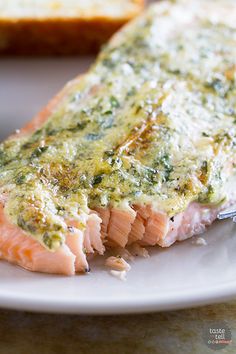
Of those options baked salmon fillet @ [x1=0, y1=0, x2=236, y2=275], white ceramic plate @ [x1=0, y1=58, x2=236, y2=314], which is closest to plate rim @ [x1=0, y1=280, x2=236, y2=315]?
white ceramic plate @ [x1=0, y1=58, x2=236, y2=314]

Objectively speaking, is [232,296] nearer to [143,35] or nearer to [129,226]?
[129,226]

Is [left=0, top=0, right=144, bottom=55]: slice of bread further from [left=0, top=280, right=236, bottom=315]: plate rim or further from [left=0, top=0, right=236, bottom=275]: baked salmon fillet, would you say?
[left=0, top=280, right=236, bottom=315]: plate rim

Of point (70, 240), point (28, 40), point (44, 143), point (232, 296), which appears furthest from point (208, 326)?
point (28, 40)

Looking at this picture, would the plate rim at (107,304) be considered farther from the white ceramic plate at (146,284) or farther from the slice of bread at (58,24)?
the slice of bread at (58,24)

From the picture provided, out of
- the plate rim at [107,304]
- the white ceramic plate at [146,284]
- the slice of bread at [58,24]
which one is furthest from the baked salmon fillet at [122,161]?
the slice of bread at [58,24]

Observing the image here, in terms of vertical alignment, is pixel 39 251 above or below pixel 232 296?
above
